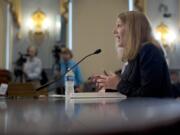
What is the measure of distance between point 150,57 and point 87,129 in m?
1.48

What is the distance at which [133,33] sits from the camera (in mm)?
1927

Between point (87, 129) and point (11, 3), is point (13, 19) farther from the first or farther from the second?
point (87, 129)

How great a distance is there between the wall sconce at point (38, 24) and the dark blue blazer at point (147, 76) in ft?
20.3

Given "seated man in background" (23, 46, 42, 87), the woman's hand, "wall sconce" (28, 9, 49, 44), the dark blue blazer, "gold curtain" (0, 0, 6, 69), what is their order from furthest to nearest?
1. "wall sconce" (28, 9, 49, 44)
2. "gold curtain" (0, 0, 6, 69)
3. "seated man in background" (23, 46, 42, 87)
4. the woman's hand
5. the dark blue blazer

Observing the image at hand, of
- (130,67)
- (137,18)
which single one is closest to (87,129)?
(130,67)

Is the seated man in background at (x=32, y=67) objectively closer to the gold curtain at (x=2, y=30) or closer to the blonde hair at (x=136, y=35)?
the gold curtain at (x=2, y=30)

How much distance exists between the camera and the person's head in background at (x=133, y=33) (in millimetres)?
1901

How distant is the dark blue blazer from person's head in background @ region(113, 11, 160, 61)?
0.23 ft

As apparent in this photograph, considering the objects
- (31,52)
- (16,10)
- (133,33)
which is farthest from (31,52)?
(133,33)

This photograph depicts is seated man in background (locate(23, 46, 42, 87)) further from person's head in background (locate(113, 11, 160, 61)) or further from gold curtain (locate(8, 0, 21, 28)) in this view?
person's head in background (locate(113, 11, 160, 61))

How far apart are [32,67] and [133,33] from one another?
554cm

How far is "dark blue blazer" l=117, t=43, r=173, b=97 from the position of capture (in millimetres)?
1688

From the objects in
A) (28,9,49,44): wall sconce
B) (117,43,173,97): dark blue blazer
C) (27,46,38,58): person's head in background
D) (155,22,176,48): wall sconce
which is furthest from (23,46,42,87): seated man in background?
(117,43,173,97): dark blue blazer

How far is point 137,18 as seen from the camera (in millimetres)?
1952
